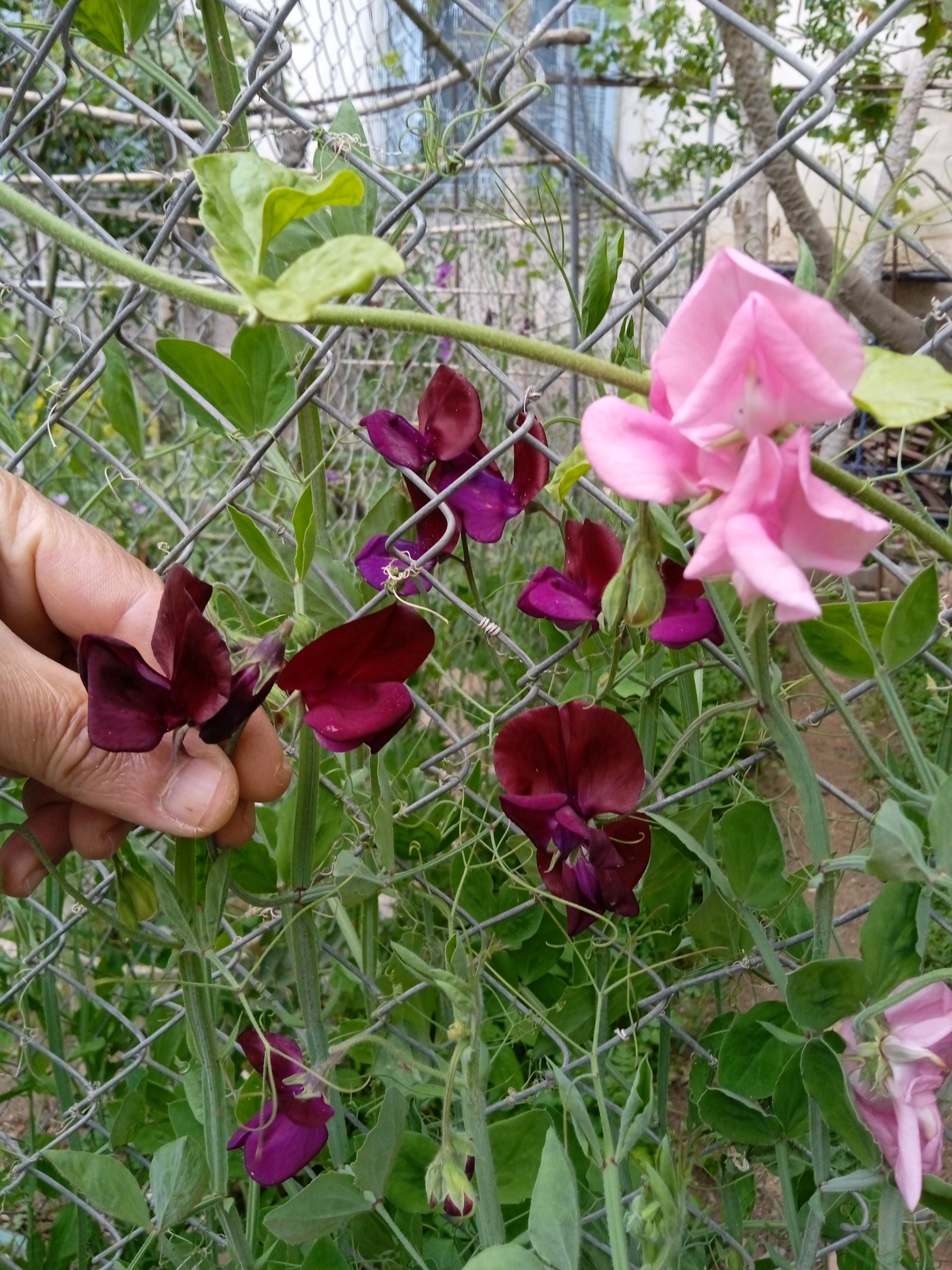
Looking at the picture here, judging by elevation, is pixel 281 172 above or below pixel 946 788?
above

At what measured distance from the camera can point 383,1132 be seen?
59 cm

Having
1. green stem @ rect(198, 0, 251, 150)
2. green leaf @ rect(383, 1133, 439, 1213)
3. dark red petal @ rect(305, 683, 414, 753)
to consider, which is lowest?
green leaf @ rect(383, 1133, 439, 1213)

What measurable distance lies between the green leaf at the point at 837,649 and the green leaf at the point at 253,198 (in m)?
0.34

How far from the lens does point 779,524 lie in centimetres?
33

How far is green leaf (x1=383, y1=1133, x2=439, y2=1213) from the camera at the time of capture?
2.33 feet

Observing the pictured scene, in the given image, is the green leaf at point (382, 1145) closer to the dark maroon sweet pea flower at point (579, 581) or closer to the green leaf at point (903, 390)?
the dark maroon sweet pea flower at point (579, 581)

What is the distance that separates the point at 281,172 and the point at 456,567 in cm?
154

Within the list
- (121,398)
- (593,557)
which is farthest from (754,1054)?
(121,398)

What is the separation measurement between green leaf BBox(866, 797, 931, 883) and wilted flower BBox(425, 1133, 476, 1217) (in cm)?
28

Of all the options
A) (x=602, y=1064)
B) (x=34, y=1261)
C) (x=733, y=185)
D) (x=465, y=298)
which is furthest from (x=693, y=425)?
(x=465, y=298)

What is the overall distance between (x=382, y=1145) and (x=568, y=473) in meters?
0.44

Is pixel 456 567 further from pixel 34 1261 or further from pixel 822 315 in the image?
pixel 822 315

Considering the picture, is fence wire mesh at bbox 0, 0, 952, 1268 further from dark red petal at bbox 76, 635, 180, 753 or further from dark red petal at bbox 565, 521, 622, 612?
dark red petal at bbox 76, 635, 180, 753

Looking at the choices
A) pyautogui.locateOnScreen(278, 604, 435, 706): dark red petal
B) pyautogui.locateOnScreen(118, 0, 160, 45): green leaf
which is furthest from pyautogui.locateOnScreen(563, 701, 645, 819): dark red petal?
pyautogui.locateOnScreen(118, 0, 160, 45): green leaf
